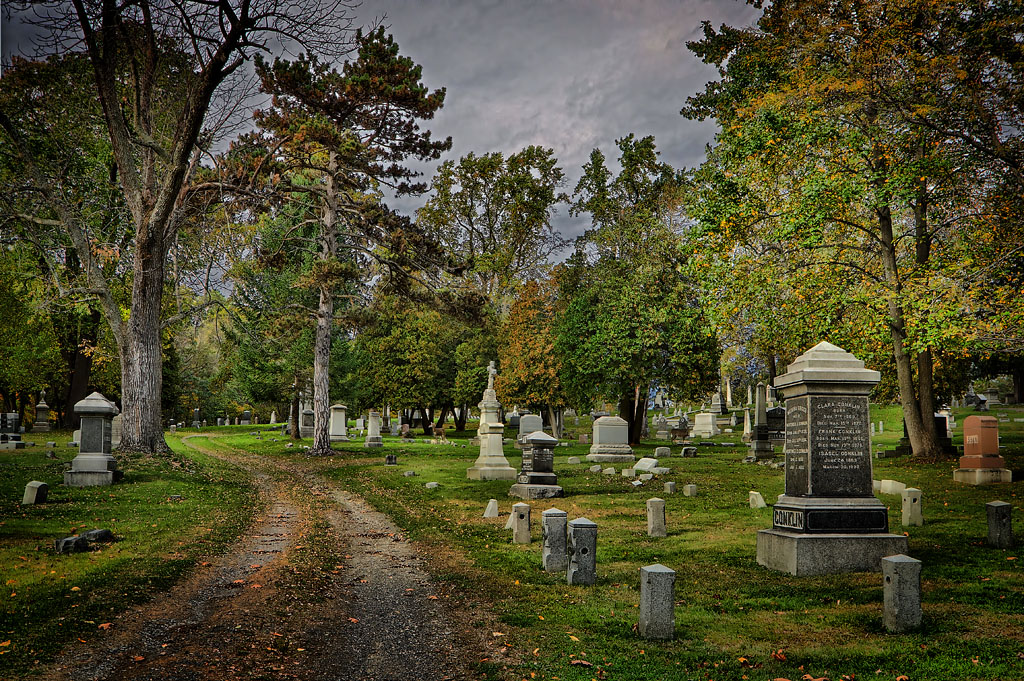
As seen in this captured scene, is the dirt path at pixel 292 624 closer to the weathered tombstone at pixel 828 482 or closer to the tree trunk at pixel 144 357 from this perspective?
the weathered tombstone at pixel 828 482

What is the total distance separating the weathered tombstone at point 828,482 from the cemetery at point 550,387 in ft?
0.15

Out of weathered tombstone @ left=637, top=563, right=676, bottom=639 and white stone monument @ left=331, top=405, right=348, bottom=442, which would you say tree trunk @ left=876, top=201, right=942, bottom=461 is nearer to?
weathered tombstone @ left=637, top=563, right=676, bottom=639

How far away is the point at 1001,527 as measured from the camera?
9.17 m

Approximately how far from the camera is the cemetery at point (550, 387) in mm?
6328

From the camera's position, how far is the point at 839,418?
895 cm

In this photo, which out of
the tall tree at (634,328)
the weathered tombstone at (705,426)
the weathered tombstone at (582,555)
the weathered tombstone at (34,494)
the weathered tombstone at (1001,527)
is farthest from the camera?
the weathered tombstone at (705,426)

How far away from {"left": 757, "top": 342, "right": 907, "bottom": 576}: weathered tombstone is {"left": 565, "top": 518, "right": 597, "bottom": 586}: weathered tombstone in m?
2.56

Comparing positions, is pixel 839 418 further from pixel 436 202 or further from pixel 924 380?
pixel 436 202

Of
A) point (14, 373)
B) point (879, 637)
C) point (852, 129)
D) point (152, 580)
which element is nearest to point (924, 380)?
point (852, 129)

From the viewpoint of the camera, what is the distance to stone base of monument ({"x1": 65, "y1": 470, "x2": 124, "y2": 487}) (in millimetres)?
15523

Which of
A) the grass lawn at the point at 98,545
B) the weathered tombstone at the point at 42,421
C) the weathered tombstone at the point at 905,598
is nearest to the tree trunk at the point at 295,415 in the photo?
the weathered tombstone at the point at 42,421

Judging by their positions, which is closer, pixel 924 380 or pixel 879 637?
pixel 879 637

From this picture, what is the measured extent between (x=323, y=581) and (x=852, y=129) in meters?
15.9

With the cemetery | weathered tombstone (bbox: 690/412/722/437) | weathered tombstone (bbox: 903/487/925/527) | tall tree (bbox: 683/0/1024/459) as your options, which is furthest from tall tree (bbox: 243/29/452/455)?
weathered tombstone (bbox: 690/412/722/437)
